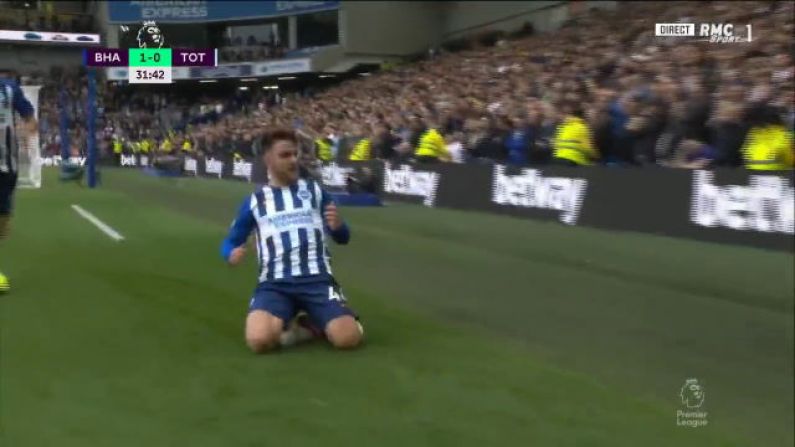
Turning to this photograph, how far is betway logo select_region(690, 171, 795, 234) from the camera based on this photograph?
892cm

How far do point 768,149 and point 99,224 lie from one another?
9160 millimetres

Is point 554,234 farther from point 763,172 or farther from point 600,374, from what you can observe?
point 600,374

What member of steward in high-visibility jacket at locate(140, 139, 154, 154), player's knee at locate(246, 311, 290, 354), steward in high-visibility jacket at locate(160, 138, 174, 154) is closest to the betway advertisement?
steward in high-visibility jacket at locate(140, 139, 154, 154)

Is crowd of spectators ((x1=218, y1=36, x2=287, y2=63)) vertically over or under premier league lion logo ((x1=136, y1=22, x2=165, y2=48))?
over

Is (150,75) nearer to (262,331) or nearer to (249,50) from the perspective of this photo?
(249,50)

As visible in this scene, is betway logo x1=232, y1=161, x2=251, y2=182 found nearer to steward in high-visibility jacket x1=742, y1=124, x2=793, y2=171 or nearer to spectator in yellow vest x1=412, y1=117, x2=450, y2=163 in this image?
spectator in yellow vest x1=412, y1=117, x2=450, y2=163

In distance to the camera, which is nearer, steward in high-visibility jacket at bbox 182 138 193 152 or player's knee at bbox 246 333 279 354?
player's knee at bbox 246 333 279 354

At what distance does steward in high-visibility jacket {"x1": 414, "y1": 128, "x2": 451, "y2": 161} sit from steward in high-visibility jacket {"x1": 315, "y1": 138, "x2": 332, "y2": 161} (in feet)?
9.23

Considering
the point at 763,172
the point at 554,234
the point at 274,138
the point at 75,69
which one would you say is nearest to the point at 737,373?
the point at 274,138

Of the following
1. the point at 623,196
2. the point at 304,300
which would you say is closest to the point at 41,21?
the point at 304,300

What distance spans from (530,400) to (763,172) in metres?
5.67

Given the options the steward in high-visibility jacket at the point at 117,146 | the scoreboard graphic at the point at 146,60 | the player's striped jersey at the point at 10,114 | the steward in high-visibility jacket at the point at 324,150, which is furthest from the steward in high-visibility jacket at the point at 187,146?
the player's striped jersey at the point at 10,114

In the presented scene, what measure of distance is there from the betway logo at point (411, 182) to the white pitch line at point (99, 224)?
223 inches

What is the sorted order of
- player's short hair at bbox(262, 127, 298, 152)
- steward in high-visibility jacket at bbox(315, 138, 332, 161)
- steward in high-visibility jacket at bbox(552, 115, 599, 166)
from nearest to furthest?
player's short hair at bbox(262, 127, 298, 152) → steward in high-visibility jacket at bbox(552, 115, 599, 166) → steward in high-visibility jacket at bbox(315, 138, 332, 161)
